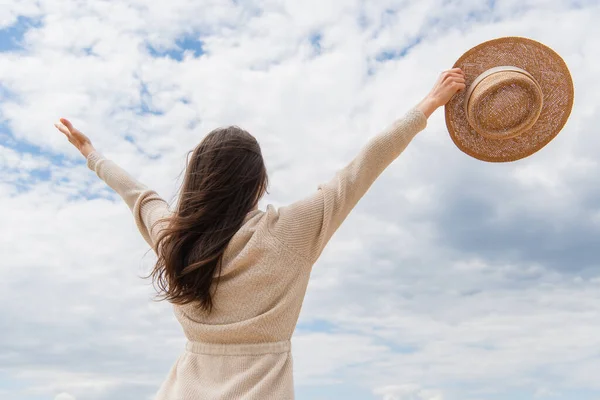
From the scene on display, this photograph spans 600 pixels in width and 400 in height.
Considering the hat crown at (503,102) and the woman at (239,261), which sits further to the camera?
the hat crown at (503,102)

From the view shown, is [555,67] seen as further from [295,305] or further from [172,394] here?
[172,394]

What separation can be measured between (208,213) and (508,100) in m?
1.96

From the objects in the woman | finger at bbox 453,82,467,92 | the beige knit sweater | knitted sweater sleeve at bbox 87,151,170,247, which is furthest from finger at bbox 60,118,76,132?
finger at bbox 453,82,467,92

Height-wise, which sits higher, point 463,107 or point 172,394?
point 463,107

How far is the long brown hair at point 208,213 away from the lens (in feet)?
9.46

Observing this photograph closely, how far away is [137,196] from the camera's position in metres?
3.62

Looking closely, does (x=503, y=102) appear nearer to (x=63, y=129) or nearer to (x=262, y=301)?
(x=262, y=301)

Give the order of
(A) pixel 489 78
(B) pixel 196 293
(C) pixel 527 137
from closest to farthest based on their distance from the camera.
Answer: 1. (B) pixel 196 293
2. (A) pixel 489 78
3. (C) pixel 527 137

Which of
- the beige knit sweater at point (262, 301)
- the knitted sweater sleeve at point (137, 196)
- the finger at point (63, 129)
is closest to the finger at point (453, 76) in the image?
the beige knit sweater at point (262, 301)

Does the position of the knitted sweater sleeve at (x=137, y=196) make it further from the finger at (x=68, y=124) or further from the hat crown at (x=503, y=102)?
the hat crown at (x=503, y=102)

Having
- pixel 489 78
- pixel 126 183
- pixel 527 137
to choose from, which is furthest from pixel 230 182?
pixel 527 137

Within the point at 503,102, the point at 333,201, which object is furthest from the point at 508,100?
the point at 333,201

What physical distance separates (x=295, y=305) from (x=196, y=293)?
464 mm

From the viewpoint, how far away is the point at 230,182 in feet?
9.68
